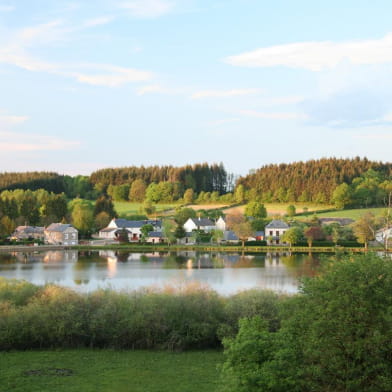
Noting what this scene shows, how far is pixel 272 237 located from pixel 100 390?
188 ft

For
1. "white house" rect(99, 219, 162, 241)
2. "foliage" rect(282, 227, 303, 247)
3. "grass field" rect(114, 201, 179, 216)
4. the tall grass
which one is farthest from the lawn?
the tall grass

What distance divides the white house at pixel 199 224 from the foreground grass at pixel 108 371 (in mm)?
63112

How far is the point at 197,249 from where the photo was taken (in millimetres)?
63531

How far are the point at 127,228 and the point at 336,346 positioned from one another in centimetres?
7083

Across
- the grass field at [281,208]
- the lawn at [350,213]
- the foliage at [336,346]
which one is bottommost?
the foliage at [336,346]

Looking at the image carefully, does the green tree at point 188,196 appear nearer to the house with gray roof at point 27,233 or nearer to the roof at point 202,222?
the roof at point 202,222

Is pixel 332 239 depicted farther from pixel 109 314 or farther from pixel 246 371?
pixel 246 371

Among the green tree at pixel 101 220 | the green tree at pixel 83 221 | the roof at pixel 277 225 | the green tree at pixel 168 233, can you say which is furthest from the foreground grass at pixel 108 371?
the green tree at pixel 101 220

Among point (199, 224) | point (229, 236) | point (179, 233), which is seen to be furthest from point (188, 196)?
point (179, 233)

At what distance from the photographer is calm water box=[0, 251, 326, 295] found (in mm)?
31844

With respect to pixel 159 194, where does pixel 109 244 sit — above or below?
below

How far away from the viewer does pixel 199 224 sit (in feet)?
262

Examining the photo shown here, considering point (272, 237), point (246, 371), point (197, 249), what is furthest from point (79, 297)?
point (272, 237)

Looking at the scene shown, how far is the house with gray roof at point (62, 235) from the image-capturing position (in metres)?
69.1
